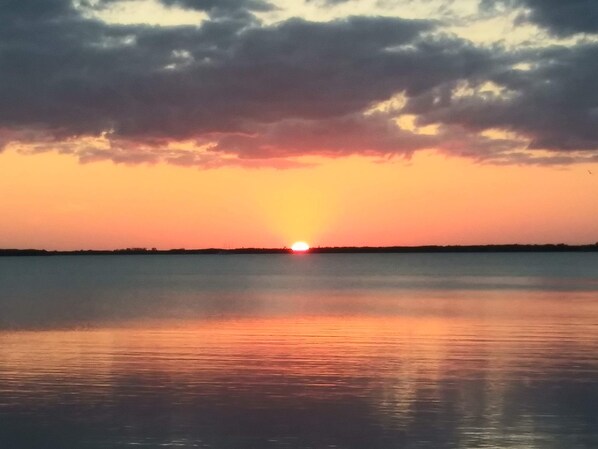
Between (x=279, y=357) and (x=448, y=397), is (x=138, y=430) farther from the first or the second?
(x=279, y=357)

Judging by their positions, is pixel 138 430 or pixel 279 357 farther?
pixel 279 357

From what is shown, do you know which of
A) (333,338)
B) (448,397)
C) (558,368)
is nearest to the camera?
(448,397)

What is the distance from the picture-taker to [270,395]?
1223 cm

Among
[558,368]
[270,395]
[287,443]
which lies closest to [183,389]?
[270,395]

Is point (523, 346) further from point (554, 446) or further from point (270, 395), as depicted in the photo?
point (554, 446)

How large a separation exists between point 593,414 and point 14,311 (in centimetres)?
2498

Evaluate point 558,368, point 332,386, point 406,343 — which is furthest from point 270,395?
point 406,343

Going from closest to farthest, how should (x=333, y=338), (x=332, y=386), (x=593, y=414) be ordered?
(x=593, y=414)
(x=332, y=386)
(x=333, y=338)

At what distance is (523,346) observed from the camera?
18266 millimetres

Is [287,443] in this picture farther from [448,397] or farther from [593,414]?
[593,414]

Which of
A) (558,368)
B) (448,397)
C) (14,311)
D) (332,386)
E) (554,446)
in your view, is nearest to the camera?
(554,446)

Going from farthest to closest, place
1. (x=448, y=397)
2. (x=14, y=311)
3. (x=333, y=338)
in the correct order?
1. (x=14, y=311)
2. (x=333, y=338)
3. (x=448, y=397)

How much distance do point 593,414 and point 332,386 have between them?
3.90 m

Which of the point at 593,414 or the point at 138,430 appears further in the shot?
the point at 593,414
